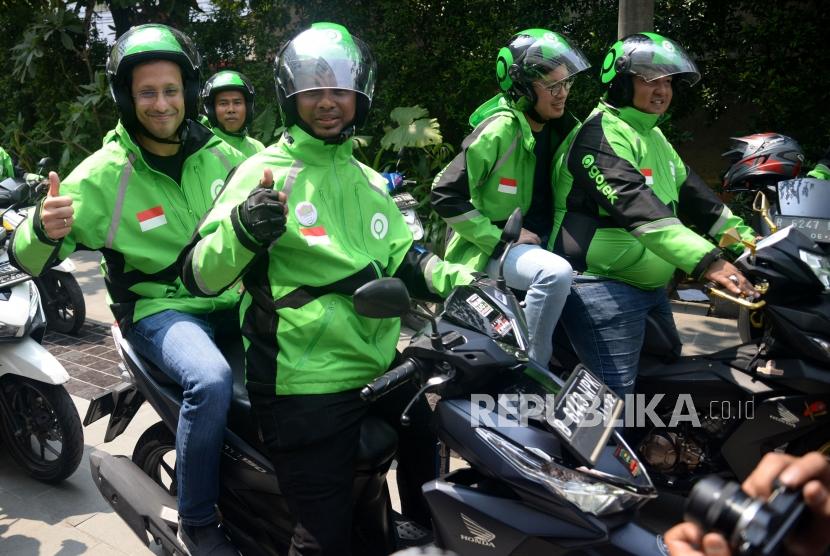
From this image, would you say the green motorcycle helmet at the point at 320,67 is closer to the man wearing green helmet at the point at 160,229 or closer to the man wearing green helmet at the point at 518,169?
the man wearing green helmet at the point at 160,229

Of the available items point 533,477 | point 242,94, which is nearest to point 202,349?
point 533,477

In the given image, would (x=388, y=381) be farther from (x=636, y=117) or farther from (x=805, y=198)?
(x=805, y=198)

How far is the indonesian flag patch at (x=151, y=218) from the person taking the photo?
293 centimetres

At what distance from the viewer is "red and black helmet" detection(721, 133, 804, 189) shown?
15.0 ft

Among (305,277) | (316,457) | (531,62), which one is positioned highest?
(531,62)

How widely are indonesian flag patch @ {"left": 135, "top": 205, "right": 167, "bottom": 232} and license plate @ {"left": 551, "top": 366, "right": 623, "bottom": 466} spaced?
65.3 inches

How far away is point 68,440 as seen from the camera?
3787 millimetres

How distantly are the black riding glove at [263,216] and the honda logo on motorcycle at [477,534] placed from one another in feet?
2.98

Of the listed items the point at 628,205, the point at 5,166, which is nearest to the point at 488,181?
the point at 628,205

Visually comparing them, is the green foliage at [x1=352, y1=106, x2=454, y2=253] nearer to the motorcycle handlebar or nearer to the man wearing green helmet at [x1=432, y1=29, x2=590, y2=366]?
the man wearing green helmet at [x1=432, y1=29, x2=590, y2=366]

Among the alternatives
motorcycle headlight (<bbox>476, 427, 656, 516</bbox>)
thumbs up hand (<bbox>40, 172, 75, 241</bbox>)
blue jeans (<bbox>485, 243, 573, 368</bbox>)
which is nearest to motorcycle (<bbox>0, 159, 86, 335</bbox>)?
thumbs up hand (<bbox>40, 172, 75, 241</bbox>)

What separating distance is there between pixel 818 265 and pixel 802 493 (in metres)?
2.18

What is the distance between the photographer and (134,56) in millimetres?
2963

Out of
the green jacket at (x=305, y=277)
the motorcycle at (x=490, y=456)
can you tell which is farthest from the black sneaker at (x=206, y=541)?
the green jacket at (x=305, y=277)
